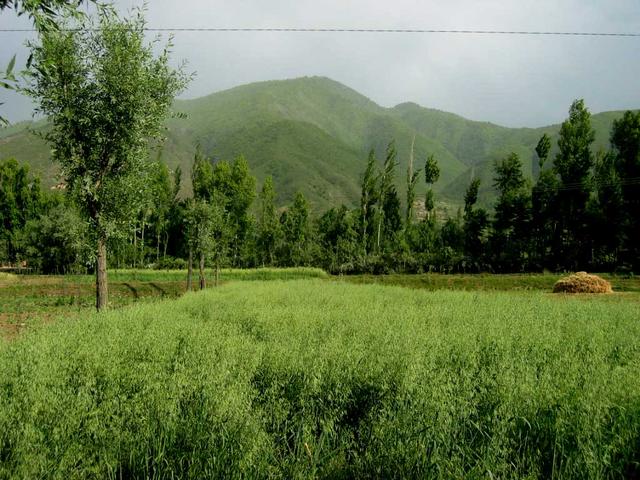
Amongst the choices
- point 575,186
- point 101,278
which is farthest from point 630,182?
point 101,278

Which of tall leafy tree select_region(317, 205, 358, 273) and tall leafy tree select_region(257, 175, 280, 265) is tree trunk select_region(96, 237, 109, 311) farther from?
tall leafy tree select_region(257, 175, 280, 265)

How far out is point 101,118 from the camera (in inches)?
580

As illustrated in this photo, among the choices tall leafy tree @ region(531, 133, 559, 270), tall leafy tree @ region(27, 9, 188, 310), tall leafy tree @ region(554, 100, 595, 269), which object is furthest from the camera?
tall leafy tree @ region(531, 133, 559, 270)

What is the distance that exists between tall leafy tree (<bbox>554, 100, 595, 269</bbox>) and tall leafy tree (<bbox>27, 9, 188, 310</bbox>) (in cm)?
5100

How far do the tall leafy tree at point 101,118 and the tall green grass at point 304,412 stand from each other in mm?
8950

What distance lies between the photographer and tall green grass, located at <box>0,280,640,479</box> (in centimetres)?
372

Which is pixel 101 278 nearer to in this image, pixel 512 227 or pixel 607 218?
pixel 607 218

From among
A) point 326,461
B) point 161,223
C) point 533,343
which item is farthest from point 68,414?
point 161,223

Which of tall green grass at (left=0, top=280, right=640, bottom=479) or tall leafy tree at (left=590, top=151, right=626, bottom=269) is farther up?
tall leafy tree at (left=590, top=151, right=626, bottom=269)

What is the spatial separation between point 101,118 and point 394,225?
63.1m

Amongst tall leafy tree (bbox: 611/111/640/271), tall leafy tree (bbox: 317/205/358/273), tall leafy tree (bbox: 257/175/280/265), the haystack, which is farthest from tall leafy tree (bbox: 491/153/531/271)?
tall leafy tree (bbox: 257/175/280/265)

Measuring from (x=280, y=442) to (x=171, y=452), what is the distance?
119 cm

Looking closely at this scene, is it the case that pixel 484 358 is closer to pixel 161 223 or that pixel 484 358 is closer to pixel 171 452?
pixel 171 452

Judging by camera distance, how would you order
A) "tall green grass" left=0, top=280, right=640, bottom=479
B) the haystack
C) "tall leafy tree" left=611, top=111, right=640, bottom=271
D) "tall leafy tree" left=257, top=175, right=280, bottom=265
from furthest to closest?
1. "tall leafy tree" left=257, top=175, right=280, bottom=265
2. "tall leafy tree" left=611, top=111, right=640, bottom=271
3. the haystack
4. "tall green grass" left=0, top=280, right=640, bottom=479
